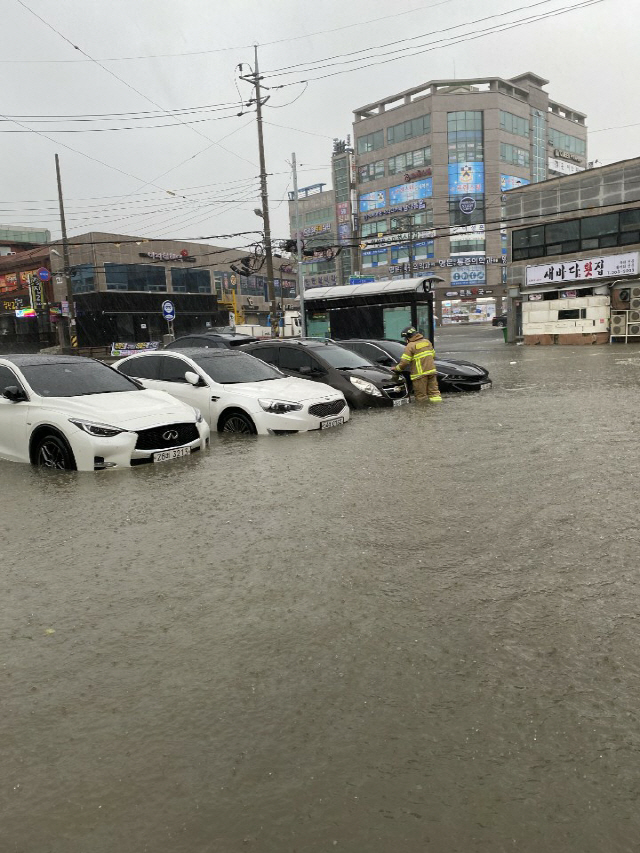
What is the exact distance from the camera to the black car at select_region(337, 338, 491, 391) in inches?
599

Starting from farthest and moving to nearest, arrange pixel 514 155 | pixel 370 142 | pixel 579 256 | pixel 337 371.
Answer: pixel 370 142 → pixel 514 155 → pixel 579 256 → pixel 337 371

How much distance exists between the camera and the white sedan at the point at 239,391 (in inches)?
381

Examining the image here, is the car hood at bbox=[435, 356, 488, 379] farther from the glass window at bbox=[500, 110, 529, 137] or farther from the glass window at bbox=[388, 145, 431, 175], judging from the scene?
the glass window at bbox=[500, 110, 529, 137]

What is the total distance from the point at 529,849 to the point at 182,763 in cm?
124

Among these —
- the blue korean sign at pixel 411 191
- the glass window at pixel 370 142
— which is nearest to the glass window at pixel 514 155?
the blue korean sign at pixel 411 191

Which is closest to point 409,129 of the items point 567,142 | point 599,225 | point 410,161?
point 410,161

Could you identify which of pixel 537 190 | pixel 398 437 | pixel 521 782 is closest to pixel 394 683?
pixel 521 782

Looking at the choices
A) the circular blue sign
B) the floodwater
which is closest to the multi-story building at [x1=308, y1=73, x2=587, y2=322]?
the circular blue sign

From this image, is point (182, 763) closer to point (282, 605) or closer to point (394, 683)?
point (394, 683)

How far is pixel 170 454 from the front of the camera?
7.96 metres

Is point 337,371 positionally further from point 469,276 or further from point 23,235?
point 23,235

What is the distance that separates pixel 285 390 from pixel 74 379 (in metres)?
3.11

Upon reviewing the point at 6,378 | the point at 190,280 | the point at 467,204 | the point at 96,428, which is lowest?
the point at 96,428

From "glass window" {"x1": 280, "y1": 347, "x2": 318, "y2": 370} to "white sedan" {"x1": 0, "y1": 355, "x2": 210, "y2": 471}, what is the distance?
4.11 meters
